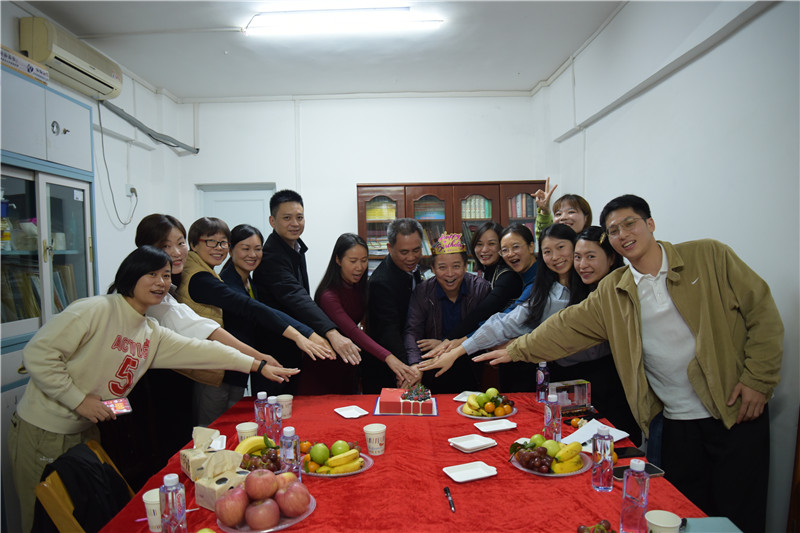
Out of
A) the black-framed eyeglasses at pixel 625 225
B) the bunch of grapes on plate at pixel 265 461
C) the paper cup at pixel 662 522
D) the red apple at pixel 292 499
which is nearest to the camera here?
the paper cup at pixel 662 522

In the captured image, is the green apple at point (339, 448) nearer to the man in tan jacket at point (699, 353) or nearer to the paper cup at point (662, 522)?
the paper cup at point (662, 522)

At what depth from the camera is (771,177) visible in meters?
2.22

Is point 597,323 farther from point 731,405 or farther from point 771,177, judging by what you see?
point 771,177

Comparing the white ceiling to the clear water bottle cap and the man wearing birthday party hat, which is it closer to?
the man wearing birthday party hat

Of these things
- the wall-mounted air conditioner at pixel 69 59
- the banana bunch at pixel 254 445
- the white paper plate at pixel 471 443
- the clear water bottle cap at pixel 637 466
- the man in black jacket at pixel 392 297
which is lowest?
the white paper plate at pixel 471 443

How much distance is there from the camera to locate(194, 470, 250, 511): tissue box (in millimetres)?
1290

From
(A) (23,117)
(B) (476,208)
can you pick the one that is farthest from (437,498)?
(B) (476,208)

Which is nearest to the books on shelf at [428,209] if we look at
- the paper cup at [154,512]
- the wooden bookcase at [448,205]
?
the wooden bookcase at [448,205]

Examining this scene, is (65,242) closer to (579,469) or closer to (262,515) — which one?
(262,515)

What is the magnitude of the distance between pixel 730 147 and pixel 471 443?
2131 millimetres

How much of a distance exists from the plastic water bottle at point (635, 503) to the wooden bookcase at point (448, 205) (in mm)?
3790

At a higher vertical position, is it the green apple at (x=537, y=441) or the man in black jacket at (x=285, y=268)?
the man in black jacket at (x=285, y=268)

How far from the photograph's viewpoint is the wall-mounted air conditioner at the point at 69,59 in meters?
3.19

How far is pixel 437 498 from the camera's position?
4.44 ft
